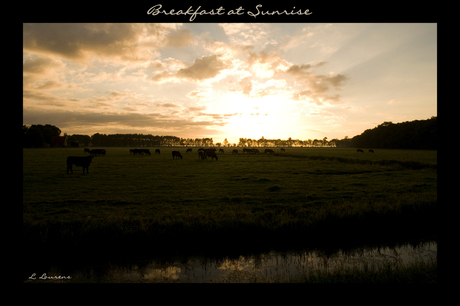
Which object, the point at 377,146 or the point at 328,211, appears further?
the point at 377,146

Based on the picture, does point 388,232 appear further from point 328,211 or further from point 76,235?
point 76,235

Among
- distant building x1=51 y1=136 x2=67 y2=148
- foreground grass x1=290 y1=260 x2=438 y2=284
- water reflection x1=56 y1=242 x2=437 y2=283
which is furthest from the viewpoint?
distant building x1=51 y1=136 x2=67 y2=148

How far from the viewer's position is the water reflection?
20.1ft

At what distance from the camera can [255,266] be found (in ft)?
22.0

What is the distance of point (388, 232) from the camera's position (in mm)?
8953
